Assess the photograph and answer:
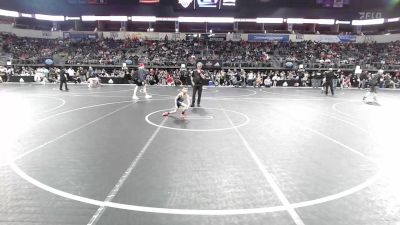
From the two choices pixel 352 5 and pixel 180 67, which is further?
pixel 352 5

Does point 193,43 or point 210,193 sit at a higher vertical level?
point 193,43

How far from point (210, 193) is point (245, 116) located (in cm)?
753

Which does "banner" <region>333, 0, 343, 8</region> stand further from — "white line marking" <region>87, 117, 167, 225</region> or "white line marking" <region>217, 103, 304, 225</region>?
"white line marking" <region>87, 117, 167, 225</region>

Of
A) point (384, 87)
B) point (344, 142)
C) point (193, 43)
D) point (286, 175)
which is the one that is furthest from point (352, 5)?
point (286, 175)

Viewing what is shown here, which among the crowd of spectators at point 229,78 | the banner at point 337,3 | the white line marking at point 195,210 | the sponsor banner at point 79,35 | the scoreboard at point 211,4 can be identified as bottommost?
the white line marking at point 195,210

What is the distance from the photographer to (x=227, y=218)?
421 cm

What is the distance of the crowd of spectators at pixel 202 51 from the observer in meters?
38.0

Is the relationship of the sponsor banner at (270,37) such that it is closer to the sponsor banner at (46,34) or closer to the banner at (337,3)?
the banner at (337,3)

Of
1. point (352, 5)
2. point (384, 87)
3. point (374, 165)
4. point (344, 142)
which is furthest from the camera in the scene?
point (352, 5)

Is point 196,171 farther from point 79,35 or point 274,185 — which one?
point 79,35

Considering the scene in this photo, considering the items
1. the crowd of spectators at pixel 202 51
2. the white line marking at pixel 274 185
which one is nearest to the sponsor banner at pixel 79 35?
the crowd of spectators at pixel 202 51

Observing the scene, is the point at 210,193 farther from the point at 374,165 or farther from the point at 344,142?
the point at 344,142

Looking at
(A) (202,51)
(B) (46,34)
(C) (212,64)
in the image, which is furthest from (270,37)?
(B) (46,34)

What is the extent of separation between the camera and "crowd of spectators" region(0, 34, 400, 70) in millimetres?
38000
